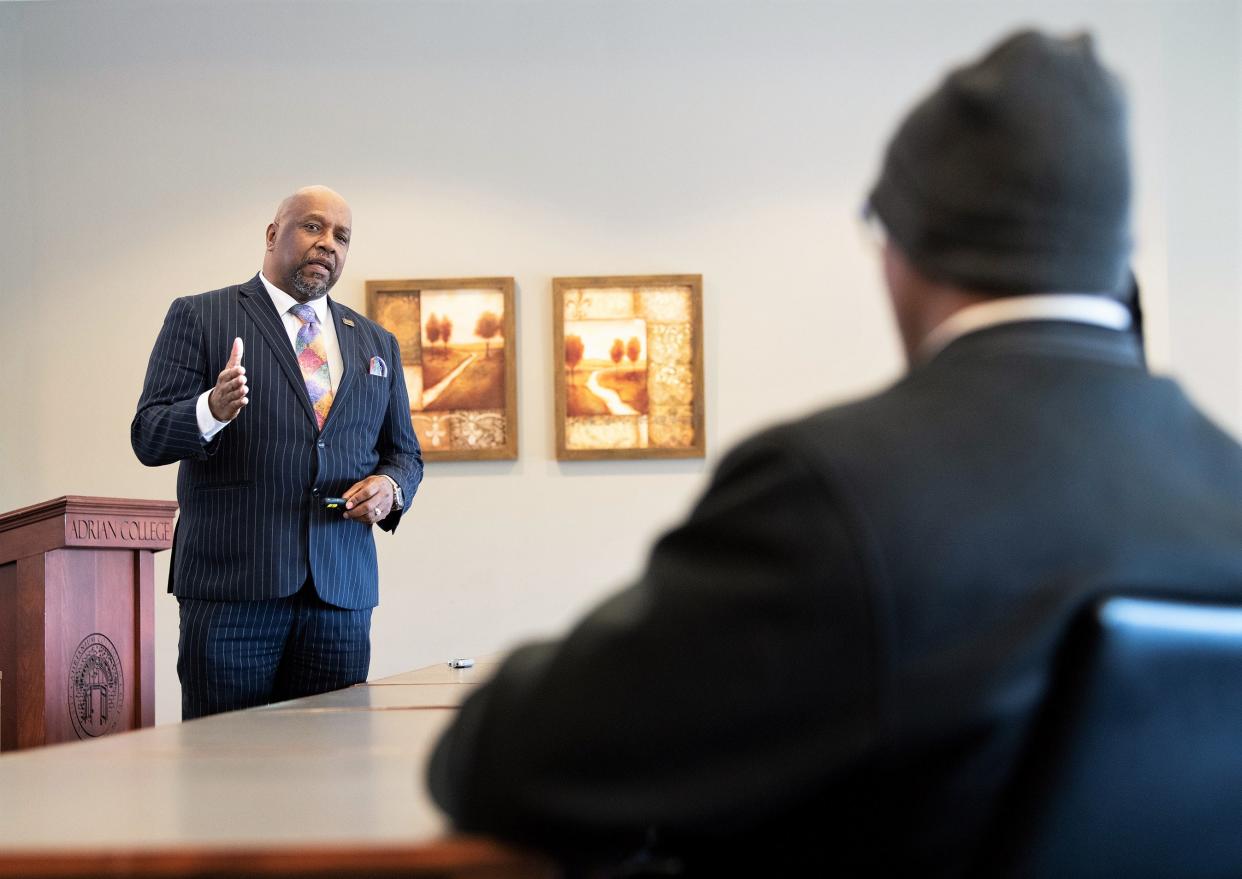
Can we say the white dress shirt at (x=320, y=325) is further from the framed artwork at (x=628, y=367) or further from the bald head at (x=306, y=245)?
the framed artwork at (x=628, y=367)

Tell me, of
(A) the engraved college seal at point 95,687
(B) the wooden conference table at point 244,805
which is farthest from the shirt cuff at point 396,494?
(B) the wooden conference table at point 244,805

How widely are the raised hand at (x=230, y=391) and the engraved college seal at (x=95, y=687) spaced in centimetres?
76

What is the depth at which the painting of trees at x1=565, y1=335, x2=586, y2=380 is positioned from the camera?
18.2 ft

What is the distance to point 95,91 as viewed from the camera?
5.70 metres

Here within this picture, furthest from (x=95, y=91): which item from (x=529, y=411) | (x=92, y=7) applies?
(x=529, y=411)

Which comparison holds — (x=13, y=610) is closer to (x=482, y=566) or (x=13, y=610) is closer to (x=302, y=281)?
(x=302, y=281)

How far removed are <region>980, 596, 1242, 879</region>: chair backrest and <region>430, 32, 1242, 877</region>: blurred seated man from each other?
0.07ft

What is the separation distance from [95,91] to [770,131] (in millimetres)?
3114

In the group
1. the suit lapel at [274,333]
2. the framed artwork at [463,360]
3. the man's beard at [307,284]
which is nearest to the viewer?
the suit lapel at [274,333]

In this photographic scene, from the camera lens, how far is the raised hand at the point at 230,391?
278cm

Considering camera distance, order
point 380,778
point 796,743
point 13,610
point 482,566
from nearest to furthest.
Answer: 1. point 796,743
2. point 380,778
3. point 13,610
4. point 482,566

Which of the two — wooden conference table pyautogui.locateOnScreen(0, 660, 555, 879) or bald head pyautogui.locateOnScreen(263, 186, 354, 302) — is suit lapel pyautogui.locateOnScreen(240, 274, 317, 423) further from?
wooden conference table pyautogui.locateOnScreen(0, 660, 555, 879)

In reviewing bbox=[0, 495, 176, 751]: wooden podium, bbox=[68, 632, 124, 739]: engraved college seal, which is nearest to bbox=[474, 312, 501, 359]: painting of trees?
bbox=[0, 495, 176, 751]: wooden podium

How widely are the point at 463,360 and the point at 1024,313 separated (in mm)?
4697
